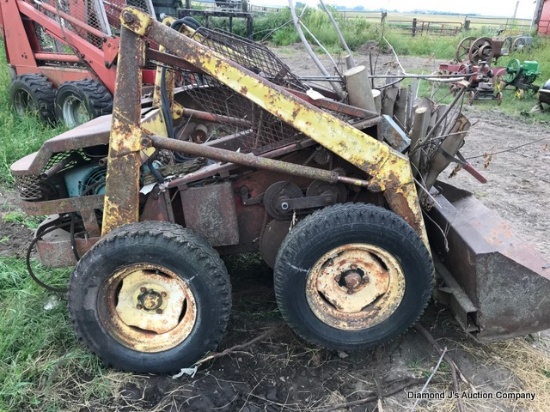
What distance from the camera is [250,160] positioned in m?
2.68

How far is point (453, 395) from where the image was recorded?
107 inches

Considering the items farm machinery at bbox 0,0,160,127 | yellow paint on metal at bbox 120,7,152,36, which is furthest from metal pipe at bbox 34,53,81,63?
yellow paint on metal at bbox 120,7,152,36

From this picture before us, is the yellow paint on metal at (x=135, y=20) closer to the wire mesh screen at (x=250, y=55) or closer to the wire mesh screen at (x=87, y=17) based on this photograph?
the wire mesh screen at (x=250, y=55)

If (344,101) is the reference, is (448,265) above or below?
below

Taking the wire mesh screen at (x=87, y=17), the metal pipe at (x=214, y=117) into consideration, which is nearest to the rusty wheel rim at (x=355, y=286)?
the metal pipe at (x=214, y=117)

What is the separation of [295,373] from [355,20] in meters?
23.8

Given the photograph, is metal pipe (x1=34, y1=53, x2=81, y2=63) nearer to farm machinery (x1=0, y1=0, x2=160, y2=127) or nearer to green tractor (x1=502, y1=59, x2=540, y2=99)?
farm machinery (x1=0, y1=0, x2=160, y2=127)

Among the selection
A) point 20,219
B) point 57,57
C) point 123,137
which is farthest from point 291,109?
point 57,57

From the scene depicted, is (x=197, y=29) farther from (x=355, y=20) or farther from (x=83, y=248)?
(x=355, y=20)

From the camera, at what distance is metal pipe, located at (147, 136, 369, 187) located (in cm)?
268

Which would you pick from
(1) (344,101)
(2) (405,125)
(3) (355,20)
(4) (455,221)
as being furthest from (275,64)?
(3) (355,20)

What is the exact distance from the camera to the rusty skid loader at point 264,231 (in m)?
2.64

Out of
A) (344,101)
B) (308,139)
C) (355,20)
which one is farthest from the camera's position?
(355,20)

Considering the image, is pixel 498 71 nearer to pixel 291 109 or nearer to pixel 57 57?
pixel 57 57
